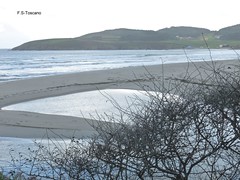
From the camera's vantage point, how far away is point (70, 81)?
31.6 m

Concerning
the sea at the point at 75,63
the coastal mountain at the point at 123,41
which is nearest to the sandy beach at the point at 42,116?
the sea at the point at 75,63

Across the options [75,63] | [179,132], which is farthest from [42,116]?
[75,63]

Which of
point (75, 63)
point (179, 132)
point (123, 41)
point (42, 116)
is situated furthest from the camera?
point (123, 41)

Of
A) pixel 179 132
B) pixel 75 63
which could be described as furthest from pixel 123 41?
pixel 179 132

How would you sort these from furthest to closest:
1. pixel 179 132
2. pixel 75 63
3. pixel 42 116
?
pixel 75 63, pixel 42 116, pixel 179 132

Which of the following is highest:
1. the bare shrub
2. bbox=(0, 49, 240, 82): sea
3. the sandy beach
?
the bare shrub

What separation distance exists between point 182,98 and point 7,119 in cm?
1284

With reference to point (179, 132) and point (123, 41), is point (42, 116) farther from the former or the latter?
point (123, 41)

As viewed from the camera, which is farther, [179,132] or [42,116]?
[42,116]

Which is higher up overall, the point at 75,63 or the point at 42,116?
the point at 42,116

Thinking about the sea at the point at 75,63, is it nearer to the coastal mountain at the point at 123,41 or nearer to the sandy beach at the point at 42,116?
the sandy beach at the point at 42,116

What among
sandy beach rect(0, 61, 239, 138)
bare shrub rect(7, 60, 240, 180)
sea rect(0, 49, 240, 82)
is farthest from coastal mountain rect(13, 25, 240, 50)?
bare shrub rect(7, 60, 240, 180)

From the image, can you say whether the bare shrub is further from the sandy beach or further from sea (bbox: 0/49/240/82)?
sea (bbox: 0/49/240/82)

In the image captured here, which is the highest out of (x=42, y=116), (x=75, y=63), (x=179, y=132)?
(x=179, y=132)
